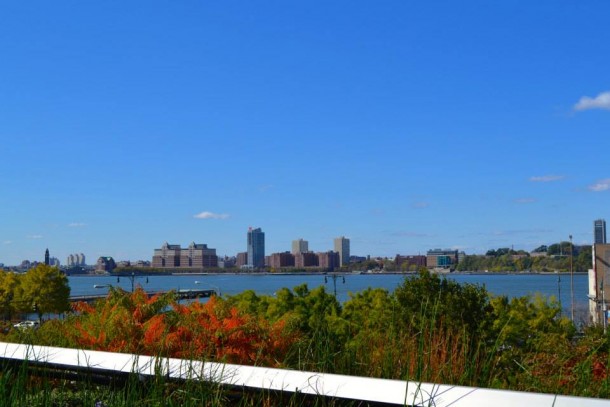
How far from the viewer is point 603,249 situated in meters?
84.2

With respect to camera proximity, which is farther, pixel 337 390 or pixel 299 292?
pixel 299 292

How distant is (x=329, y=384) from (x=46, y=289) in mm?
55680

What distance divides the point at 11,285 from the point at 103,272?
457 feet

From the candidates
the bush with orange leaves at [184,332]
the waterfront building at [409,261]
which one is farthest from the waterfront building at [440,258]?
the bush with orange leaves at [184,332]

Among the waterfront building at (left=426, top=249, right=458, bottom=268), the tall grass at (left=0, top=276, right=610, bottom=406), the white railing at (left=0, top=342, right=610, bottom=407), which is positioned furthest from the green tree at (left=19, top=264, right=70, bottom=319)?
the waterfront building at (left=426, top=249, right=458, bottom=268)

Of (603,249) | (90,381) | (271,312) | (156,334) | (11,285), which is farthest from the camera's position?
(603,249)

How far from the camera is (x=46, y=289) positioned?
180 feet

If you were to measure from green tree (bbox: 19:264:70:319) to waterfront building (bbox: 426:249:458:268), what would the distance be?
274 feet

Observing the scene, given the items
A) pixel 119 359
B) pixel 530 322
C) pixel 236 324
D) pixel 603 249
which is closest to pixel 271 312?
pixel 530 322

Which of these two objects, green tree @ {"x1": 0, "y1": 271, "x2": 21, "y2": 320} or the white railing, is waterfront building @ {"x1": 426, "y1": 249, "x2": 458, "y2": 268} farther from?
the white railing

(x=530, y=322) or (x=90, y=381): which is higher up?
(x=90, y=381)

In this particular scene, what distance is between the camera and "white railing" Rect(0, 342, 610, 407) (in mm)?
2848

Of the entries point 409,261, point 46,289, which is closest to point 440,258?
point 409,261

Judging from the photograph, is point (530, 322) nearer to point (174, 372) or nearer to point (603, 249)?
point (174, 372)
